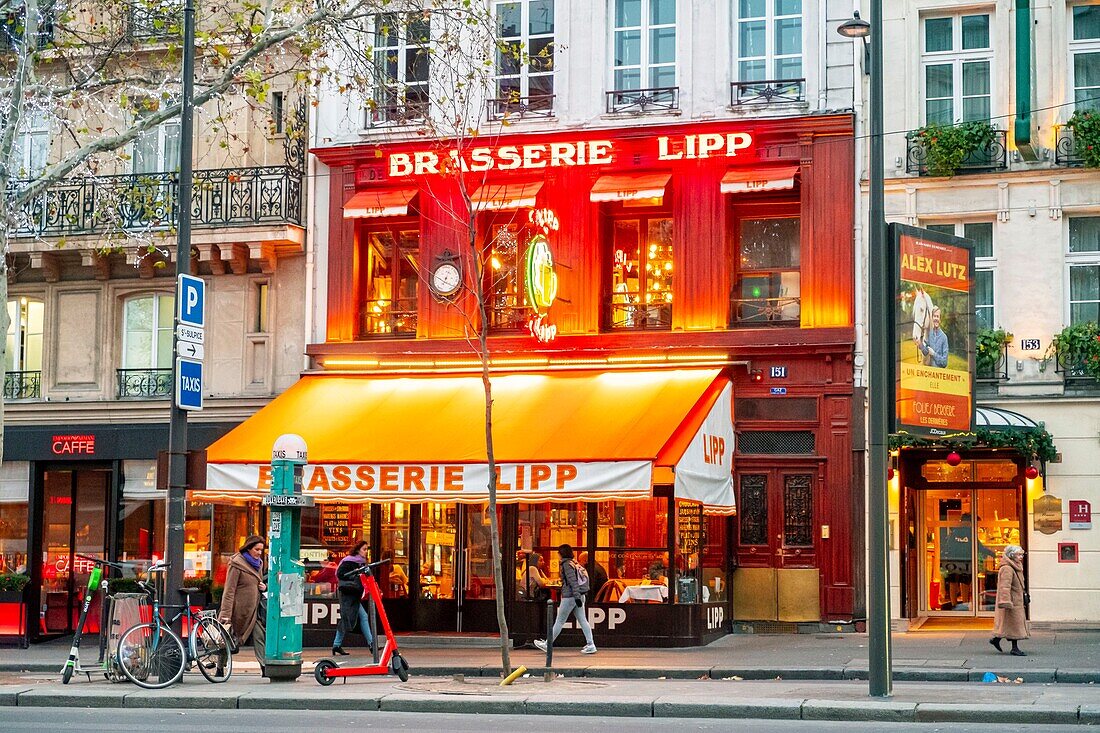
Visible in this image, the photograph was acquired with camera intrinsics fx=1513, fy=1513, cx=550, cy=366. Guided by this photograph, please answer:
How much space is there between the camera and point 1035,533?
75.3 ft

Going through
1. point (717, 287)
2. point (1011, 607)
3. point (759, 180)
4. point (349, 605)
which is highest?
point (759, 180)

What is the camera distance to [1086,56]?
2334 cm

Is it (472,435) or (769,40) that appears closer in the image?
(472,435)

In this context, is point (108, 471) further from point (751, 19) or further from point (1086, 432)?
point (1086, 432)

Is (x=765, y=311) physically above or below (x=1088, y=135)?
below

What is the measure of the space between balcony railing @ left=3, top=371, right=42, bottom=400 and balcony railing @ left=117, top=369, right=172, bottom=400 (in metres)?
1.74

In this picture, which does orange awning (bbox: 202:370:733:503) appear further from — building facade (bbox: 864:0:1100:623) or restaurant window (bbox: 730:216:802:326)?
building facade (bbox: 864:0:1100:623)

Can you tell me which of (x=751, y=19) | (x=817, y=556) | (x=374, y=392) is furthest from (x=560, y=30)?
(x=817, y=556)

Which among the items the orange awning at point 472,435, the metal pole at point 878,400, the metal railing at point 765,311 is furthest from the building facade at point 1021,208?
the metal pole at point 878,400

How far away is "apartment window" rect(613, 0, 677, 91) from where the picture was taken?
25.2 metres

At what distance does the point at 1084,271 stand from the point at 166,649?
48.3 ft

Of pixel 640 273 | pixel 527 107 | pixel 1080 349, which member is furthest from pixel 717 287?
pixel 1080 349

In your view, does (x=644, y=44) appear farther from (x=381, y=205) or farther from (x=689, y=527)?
(x=689, y=527)

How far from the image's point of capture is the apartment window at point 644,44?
992 inches
